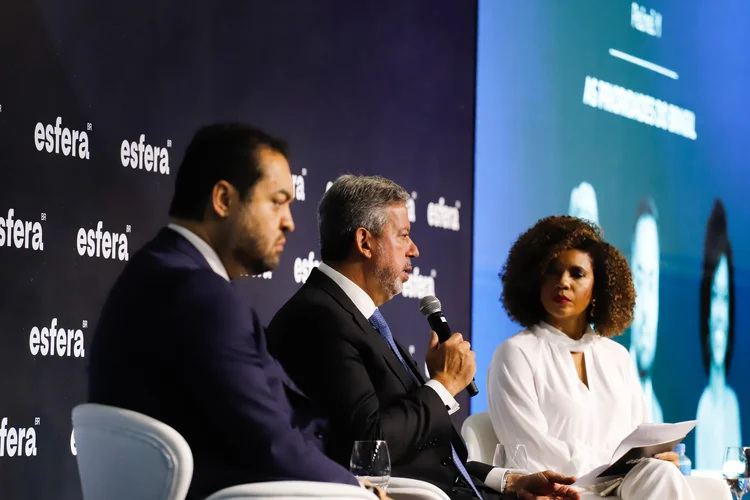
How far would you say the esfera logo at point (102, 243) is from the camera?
3711mm

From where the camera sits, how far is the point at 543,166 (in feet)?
20.0

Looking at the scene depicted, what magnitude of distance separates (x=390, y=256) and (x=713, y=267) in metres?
4.87

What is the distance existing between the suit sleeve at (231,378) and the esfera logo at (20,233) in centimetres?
172

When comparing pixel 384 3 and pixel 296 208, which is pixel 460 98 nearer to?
pixel 384 3

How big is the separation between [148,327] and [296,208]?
2691 millimetres

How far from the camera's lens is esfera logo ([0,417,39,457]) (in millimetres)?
3439

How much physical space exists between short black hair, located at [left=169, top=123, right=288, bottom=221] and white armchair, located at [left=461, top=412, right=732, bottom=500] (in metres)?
1.83

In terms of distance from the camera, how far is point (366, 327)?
2.92 m

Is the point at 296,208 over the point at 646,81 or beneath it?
beneath

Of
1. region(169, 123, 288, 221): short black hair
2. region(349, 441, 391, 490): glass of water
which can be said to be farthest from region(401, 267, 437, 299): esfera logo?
region(169, 123, 288, 221): short black hair

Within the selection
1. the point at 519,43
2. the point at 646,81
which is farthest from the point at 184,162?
the point at 646,81

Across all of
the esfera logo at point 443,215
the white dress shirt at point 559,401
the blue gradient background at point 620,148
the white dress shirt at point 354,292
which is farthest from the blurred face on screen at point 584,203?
the white dress shirt at point 354,292

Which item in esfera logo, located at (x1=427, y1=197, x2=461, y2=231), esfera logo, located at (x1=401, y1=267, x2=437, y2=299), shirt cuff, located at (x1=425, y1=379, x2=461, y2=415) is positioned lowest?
shirt cuff, located at (x1=425, y1=379, x2=461, y2=415)

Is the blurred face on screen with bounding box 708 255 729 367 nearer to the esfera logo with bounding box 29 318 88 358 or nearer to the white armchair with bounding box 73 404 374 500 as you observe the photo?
the esfera logo with bounding box 29 318 88 358
